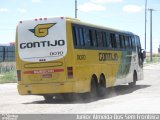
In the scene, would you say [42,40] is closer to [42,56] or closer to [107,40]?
[42,56]

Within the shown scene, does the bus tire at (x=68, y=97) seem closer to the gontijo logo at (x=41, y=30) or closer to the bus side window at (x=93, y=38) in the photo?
the bus side window at (x=93, y=38)

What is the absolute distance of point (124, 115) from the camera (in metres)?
12.8

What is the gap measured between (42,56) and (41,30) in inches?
39.8

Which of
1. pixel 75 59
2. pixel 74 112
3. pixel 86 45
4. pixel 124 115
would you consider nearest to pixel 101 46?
pixel 86 45

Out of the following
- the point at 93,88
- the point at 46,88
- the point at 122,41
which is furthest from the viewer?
the point at 122,41

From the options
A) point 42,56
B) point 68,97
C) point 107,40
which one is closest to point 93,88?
point 68,97

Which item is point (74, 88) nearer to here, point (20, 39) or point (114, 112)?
point (20, 39)

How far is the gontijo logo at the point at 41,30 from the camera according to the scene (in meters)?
18.3

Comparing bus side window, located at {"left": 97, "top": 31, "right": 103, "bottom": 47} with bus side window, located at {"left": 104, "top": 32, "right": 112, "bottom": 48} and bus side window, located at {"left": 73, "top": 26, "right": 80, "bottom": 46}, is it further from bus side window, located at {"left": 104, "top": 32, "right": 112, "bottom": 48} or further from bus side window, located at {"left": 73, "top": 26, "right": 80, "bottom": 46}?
bus side window, located at {"left": 73, "top": 26, "right": 80, "bottom": 46}

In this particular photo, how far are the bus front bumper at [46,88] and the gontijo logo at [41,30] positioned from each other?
192cm

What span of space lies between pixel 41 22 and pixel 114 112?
241 inches

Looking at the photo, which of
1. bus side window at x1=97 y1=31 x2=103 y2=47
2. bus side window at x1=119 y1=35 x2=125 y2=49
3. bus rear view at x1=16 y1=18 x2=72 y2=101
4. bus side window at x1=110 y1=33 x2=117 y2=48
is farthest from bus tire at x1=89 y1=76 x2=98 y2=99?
bus side window at x1=119 y1=35 x2=125 y2=49

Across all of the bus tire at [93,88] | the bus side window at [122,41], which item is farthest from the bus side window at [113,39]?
the bus tire at [93,88]

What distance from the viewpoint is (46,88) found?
59.7 feet
